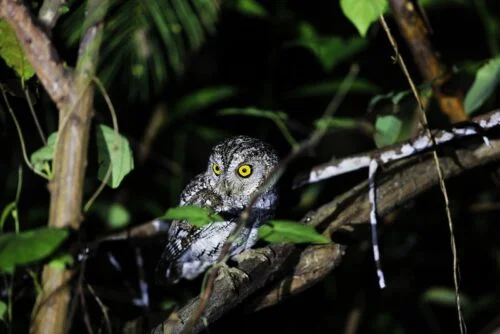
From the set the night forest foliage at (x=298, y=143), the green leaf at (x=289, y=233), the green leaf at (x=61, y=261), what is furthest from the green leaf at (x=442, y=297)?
the green leaf at (x=61, y=261)

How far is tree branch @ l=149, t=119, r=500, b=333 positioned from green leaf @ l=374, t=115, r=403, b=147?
Result: 0.40 ft

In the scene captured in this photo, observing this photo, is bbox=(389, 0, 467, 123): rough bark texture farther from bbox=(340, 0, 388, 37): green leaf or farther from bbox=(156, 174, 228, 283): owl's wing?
bbox=(340, 0, 388, 37): green leaf

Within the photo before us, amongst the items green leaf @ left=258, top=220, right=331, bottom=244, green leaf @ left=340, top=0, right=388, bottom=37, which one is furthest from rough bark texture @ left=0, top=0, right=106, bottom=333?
green leaf @ left=340, top=0, right=388, bottom=37

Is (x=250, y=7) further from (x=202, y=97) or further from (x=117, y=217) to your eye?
(x=117, y=217)

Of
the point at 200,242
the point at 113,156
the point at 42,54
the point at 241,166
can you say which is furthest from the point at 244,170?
the point at 42,54

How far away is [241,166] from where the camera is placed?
319 centimetres

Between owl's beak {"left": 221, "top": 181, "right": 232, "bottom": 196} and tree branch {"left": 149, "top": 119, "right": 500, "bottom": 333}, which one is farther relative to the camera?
owl's beak {"left": 221, "top": 181, "right": 232, "bottom": 196}

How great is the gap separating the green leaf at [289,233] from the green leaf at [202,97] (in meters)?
2.52

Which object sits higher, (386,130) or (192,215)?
(192,215)

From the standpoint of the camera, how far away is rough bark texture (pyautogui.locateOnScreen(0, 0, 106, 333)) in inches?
59.7

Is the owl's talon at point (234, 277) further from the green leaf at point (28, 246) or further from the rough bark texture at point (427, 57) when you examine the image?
the rough bark texture at point (427, 57)

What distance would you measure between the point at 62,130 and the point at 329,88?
2638 millimetres

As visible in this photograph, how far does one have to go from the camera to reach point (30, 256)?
1.33 metres

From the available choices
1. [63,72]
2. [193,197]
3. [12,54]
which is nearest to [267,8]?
[193,197]
